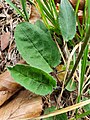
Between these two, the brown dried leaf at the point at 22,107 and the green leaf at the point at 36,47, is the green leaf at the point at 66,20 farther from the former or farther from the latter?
the brown dried leaf at the point at 22,107

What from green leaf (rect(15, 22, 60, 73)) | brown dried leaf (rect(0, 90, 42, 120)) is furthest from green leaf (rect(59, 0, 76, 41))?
brown dried leaf (rect(0, 90, 42, 120))

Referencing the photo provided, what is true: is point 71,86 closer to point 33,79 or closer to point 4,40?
point 33,79

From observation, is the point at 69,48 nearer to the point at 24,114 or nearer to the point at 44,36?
the point at 44,36

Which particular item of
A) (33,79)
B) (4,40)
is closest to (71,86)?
(33,79)

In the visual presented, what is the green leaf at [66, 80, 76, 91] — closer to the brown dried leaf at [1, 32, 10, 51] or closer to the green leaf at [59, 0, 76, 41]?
the green leaf at [59, 0, 76, 41]

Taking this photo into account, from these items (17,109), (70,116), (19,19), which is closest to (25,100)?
(17,109)

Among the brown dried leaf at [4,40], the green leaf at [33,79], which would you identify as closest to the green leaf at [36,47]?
the green leaf at [33,79]
